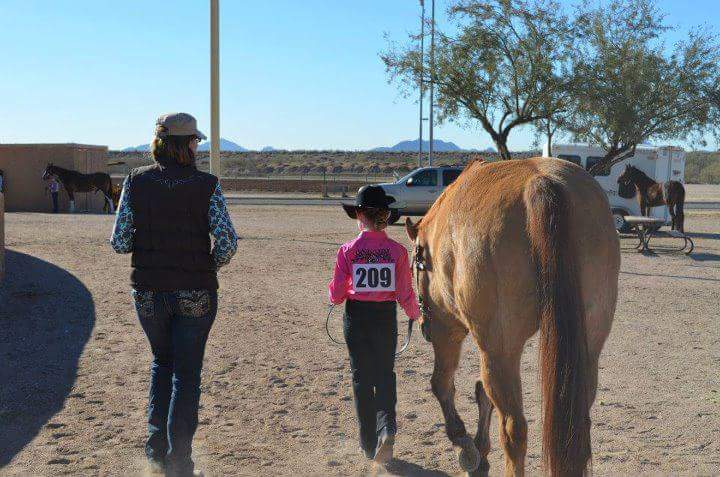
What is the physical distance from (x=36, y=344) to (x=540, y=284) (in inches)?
215

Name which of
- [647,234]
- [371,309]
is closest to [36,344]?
[371,309]

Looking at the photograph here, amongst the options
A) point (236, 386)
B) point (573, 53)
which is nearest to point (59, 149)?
point (573, 53)

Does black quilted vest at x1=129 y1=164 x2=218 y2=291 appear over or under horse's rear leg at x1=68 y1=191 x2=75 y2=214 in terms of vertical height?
over

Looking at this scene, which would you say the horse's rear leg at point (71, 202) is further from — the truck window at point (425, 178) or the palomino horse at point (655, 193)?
the palomino horse at point (655, 193)

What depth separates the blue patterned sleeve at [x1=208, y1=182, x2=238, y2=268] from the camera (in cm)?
392

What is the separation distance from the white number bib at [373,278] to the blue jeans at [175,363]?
2.68 feet

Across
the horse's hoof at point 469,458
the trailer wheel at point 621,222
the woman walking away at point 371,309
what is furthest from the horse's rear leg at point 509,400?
the trailer wheel at point 621,222

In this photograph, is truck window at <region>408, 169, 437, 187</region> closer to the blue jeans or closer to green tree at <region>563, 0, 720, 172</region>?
green tree at <region>563, 0, 720, 172</region>

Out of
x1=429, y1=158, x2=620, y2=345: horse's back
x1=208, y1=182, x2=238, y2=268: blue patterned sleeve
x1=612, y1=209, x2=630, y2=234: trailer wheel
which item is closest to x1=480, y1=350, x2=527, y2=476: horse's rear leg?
x1=429, y1=158, x2=620, y2=345: horse's back

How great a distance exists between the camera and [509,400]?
3393 millimetres

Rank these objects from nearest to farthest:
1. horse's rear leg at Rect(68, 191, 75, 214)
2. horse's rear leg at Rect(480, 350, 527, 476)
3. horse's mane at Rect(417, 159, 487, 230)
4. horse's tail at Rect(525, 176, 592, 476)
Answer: horse's tail at Rect(525, 176, 592, 476) → horse's rear leg at Rect(480, 350, 527, 476) → horse's mane at Rect(417, 159, 487, 230) → horse's rear leg at Rect(68, 191, 75, 214)

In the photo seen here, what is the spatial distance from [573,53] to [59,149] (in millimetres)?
19459

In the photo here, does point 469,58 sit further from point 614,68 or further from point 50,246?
point 50,246

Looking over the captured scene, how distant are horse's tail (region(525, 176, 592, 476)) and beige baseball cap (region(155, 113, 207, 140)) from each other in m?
1.89
